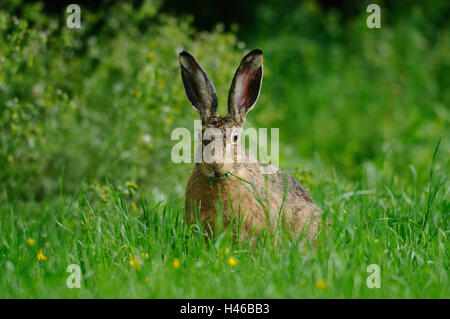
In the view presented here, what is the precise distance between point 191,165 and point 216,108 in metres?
1.21

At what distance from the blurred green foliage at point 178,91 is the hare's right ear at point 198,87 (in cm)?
105

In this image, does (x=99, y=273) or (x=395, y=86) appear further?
(x=395, y=86)

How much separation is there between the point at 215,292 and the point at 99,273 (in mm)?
698

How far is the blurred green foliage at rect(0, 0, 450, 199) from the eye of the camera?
225 inches

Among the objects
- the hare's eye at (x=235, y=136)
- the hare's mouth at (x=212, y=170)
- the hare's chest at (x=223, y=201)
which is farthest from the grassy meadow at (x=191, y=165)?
the hare's eye at (x=235, y=136)

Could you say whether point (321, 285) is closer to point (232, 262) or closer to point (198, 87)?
point (232, 262)

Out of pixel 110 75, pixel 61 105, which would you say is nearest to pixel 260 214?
pixel 61 105

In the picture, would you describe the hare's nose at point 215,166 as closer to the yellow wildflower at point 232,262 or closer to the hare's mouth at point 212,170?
the hare's mouth at point 212,170

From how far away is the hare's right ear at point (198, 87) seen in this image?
408 cm

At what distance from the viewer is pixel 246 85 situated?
420 centimetres

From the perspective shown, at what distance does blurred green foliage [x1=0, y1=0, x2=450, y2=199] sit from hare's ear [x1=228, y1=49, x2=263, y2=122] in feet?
2.86
